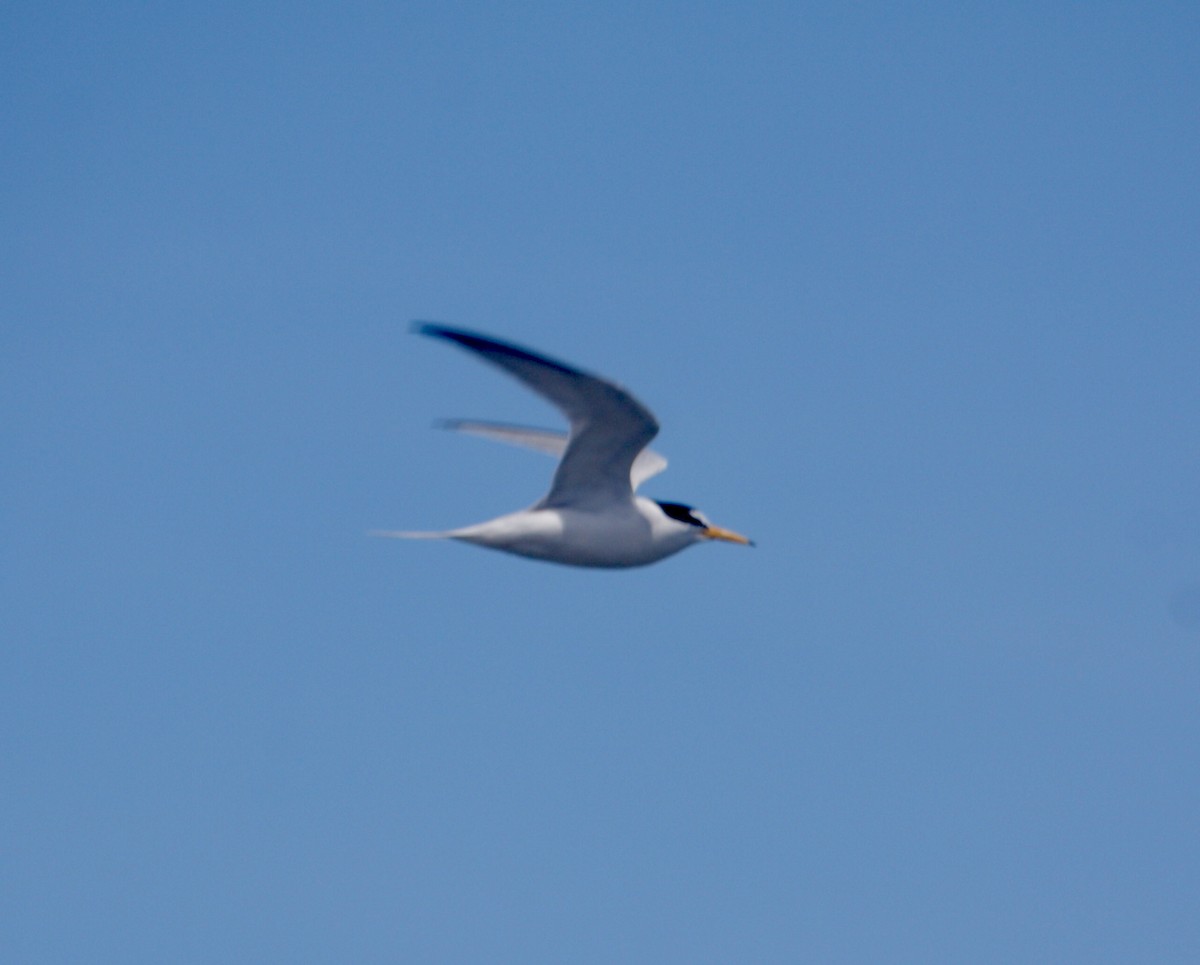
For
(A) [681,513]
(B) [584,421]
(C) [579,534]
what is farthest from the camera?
(A) [681,513]

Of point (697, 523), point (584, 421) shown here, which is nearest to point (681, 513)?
point (697, 523)

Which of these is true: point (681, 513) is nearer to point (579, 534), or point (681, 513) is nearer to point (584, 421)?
point (579, 534)

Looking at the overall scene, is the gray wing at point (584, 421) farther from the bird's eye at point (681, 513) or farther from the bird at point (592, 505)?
the bird's eye at point (681, 513)

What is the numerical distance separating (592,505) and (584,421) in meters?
A: 1.25

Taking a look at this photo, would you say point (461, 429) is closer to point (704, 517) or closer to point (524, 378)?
point (704, 517)

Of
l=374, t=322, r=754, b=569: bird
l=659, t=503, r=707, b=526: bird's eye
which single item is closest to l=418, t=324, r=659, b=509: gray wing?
l=374, t=322, r=754, b=569: bird

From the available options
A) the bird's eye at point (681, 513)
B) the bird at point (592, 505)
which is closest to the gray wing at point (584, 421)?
the bird at point (592, 505)

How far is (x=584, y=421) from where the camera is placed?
51.3 ft

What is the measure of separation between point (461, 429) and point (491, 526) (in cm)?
345

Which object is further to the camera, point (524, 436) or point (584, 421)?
point (524, 436)

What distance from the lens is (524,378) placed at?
14.6 metres

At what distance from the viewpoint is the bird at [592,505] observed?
49.4ft

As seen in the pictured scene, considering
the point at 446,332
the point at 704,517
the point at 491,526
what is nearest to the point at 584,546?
the point at 491,526

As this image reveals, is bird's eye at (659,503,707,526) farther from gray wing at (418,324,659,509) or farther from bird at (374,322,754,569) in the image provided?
gray wing at (418,324,659,509)
